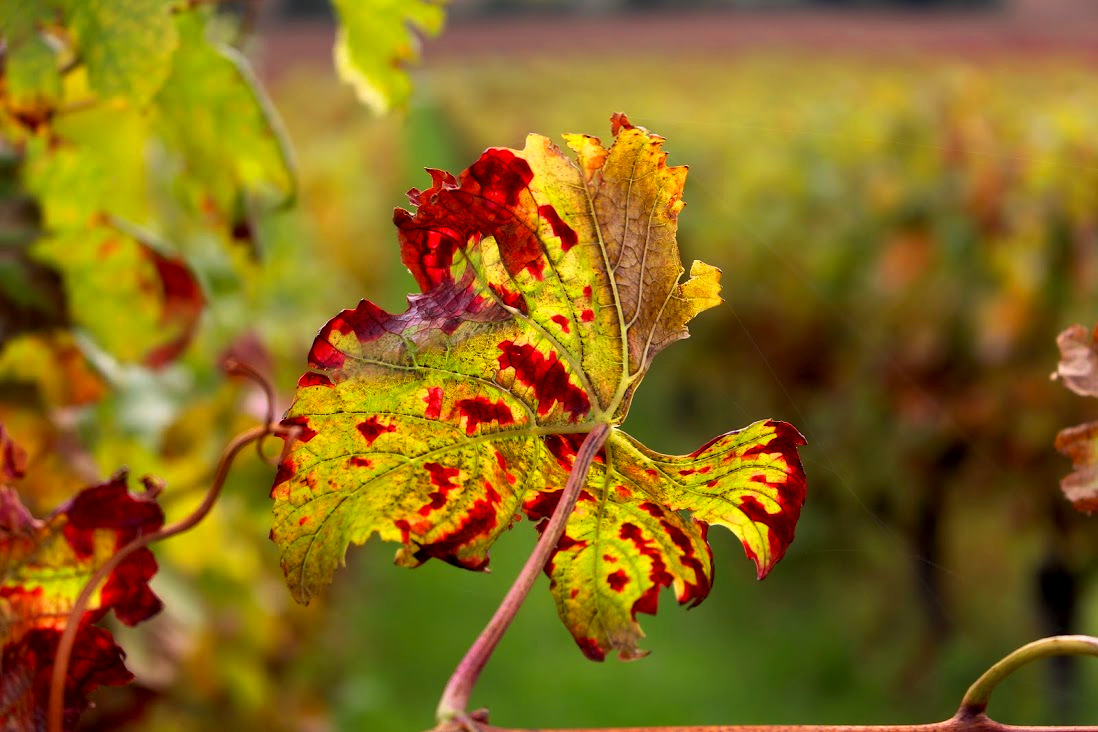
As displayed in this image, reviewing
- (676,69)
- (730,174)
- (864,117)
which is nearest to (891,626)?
(864,117)

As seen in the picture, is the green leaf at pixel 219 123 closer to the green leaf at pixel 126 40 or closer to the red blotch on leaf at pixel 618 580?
the green leaf at pixel 126 40

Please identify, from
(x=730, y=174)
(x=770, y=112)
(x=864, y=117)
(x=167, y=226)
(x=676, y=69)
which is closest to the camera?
(x=167, y=226)

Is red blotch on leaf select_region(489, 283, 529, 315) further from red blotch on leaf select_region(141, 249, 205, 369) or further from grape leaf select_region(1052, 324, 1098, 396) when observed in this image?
red blotch on leaf select_region(141, 249, 205, 369)

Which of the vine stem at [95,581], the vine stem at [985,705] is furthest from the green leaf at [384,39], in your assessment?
the vine stem at [985,705]

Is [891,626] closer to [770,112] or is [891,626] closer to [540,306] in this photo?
[540,306]

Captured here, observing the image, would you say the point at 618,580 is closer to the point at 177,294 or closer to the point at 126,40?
the point at 126,40

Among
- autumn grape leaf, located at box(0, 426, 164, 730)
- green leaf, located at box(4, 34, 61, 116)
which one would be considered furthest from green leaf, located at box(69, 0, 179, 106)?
autumn grape leaf, located at box(0, 426, 164, 730)

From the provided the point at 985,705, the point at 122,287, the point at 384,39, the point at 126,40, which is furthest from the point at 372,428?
the point at 122,287
